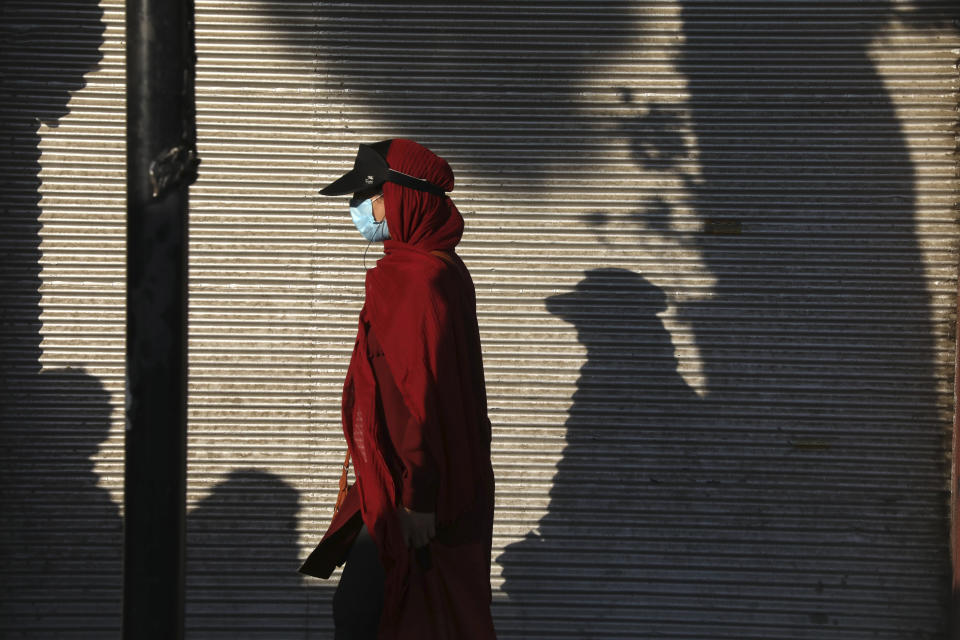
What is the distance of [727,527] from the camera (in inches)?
172

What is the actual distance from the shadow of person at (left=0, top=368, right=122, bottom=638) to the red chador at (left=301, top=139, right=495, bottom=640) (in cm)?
183

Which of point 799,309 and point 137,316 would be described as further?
point 799,309

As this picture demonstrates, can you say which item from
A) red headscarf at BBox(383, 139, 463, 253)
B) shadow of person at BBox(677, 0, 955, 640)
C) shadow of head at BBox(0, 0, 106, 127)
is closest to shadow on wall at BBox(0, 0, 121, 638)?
shadow of head at BBox(0, 0, 106, 127)

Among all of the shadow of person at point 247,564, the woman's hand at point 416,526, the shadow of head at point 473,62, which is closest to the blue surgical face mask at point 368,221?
the woman's hand at point 416,526

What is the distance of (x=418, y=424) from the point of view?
280cm

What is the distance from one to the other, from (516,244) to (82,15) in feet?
7.65

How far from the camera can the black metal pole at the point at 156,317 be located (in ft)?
6.70

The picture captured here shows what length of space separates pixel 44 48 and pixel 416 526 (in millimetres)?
3064

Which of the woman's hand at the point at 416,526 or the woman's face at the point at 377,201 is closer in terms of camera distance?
the woman's hand at the point at 416,526

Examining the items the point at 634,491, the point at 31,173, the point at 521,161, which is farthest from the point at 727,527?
the point at 31,173

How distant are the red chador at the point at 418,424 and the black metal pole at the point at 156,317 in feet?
2.84

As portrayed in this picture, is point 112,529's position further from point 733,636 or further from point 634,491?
point 733,636

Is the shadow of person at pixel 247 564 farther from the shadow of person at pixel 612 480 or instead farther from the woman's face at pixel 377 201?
the woman's face at pixel 377 201

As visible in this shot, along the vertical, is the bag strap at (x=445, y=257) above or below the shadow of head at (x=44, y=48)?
below
